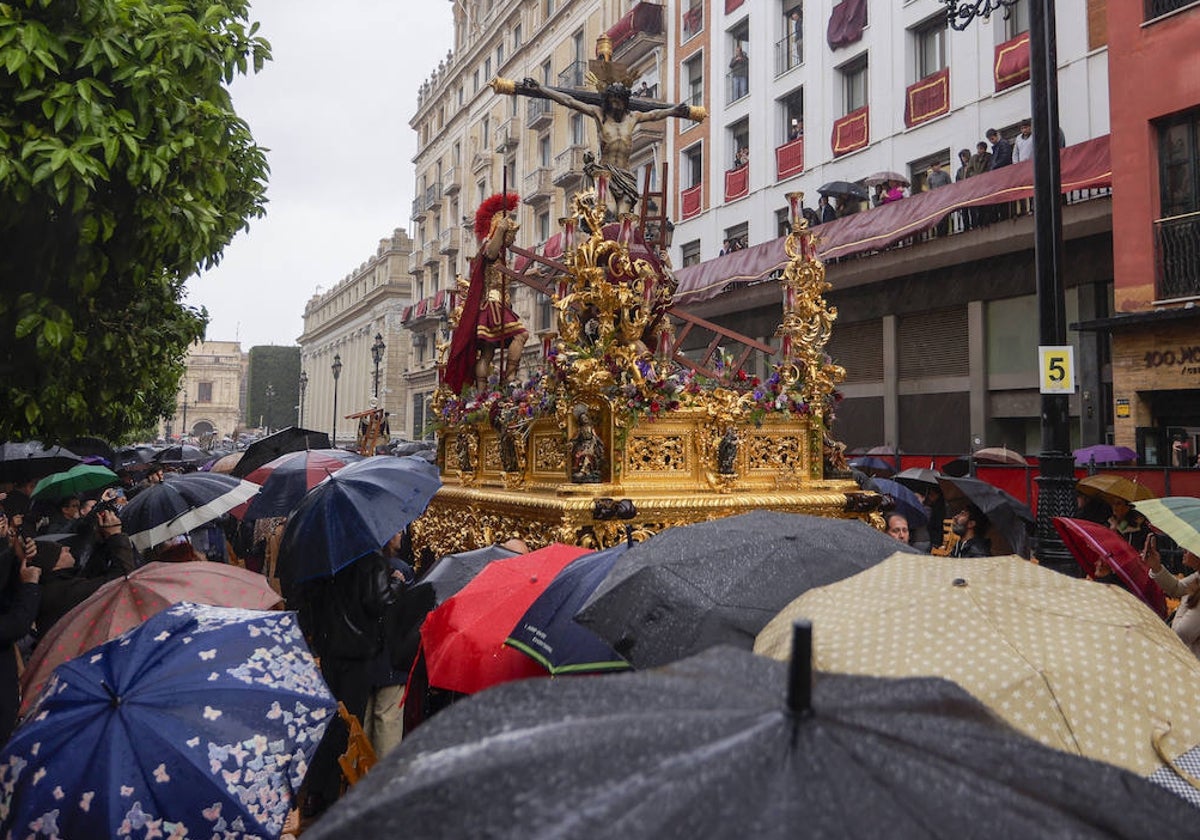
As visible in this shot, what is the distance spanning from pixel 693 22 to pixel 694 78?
164cm

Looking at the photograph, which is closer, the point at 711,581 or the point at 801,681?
the point at 801,681

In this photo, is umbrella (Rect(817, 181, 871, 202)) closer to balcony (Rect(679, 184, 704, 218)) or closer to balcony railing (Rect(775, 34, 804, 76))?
balcony railing (Rect(775, 34, 804, 76))

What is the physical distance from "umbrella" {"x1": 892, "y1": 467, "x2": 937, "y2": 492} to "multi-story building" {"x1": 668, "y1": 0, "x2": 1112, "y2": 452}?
21.7 feet

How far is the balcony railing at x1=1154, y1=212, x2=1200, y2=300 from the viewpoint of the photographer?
1336 centimetres

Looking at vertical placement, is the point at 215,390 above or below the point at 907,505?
above

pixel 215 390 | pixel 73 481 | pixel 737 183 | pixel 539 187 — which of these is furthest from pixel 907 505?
pixel 215 390

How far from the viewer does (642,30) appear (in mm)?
29672

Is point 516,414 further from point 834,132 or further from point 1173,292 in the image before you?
point 834,132

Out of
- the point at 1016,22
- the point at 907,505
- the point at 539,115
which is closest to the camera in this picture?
the point at 907,505

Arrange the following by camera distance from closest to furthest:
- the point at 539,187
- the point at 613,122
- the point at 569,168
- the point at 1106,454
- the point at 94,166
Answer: the point at 94,166, the point at 613,122, the point at 1106,454, the point at 569,168, the point at 539,187

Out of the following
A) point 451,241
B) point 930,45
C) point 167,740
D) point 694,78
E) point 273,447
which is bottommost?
point 167,740

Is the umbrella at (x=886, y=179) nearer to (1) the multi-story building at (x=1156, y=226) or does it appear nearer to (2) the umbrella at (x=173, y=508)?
(1) the multi-story building at (x=1156, y=226)

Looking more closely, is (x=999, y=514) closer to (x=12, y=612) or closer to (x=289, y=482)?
(x=289, y=482)

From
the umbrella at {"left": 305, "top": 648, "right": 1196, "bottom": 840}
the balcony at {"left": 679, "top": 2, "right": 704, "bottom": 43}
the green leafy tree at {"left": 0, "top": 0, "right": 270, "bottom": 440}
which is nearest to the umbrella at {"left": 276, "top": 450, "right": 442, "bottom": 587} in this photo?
the green leafy tree at {"left": 0, "top": 0, "right": 270, "bottom": 440}
